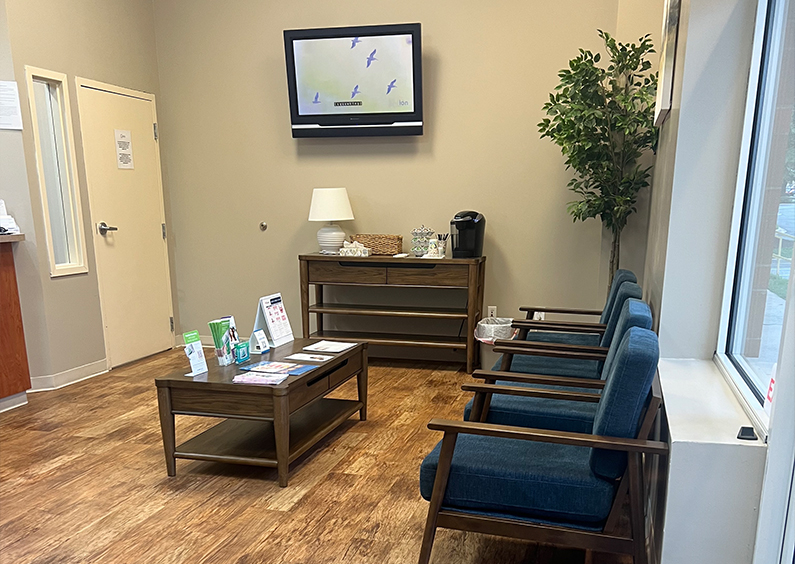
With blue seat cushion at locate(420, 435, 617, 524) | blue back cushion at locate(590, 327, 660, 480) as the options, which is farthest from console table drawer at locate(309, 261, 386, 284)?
blue back cushion at locate(590, 327, 660, 480)

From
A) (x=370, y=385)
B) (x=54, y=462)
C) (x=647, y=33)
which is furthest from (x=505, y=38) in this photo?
(x=54, y=462)

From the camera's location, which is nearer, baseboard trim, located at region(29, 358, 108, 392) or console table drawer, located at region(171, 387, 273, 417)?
console table drawer, located at region(171, 387, 273, 417)

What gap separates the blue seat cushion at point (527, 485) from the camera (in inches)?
67.6

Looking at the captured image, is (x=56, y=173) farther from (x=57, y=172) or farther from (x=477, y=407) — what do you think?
(x=477, y=407)

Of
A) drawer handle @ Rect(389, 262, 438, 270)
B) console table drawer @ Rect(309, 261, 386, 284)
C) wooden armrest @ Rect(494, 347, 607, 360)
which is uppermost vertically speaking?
drawer handle @ Rect(389, 262, 438, 270)

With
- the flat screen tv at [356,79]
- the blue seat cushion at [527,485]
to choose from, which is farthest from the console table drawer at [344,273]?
the blue seat cushion at [527,485]

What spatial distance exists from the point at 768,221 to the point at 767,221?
11mm

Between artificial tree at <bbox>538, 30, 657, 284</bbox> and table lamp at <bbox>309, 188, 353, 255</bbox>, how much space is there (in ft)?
5.45

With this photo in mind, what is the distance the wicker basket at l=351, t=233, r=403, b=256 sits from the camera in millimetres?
4566

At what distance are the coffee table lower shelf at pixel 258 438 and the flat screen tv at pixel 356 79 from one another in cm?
232

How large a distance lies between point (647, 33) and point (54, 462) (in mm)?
4279

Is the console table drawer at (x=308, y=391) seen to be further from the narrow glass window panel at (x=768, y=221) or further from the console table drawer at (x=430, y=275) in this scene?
the narrow glass window panel at (x=768, y=221)

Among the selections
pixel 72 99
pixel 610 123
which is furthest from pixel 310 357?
pixel 72 99

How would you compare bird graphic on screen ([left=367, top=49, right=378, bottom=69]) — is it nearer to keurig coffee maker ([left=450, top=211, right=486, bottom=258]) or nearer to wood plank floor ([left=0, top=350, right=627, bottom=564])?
keurig coffee maker ([left=450, top=211, right=486, bottom=258])
